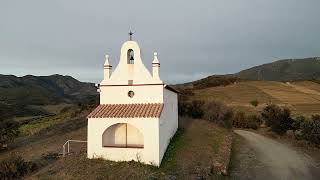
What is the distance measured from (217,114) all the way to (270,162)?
41.8ft

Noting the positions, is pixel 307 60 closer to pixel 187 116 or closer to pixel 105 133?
pixel 187 116

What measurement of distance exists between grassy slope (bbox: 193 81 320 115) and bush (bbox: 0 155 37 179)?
29682mm

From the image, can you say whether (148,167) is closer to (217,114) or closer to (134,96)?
(134,96)

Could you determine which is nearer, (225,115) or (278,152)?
(278,152)

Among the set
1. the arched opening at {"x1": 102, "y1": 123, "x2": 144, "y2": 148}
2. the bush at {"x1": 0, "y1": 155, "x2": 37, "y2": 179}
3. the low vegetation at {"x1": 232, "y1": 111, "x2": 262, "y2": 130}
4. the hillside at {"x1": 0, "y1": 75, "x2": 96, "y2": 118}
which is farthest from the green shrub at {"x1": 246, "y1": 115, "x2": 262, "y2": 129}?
the hillside at {"x1": 0, "y1": 75, "x2": 96, "y2": 118}

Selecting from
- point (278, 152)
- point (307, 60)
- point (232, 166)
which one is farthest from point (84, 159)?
point (307, 60)

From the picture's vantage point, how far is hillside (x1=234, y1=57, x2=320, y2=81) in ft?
453

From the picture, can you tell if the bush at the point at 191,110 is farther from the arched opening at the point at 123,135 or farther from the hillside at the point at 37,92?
the hillside at the point at 37,92

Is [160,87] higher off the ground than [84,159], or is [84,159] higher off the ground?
[160,87]

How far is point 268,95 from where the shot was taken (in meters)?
49.3

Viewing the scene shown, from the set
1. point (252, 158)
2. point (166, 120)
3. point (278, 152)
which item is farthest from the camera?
point (278, 152)

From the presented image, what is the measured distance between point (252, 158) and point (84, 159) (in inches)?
422

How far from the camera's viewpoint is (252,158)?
72.0ft

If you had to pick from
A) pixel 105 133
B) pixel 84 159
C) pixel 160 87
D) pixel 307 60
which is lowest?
pixel 84 159
